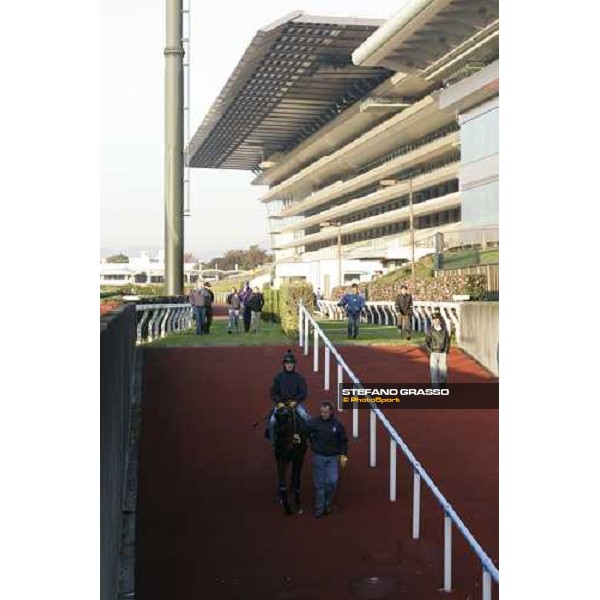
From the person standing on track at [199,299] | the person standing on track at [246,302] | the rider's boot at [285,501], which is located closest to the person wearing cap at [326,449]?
the rider's boot at [285,501]

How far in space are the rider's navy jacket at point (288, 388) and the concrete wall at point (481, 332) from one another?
22.7ft

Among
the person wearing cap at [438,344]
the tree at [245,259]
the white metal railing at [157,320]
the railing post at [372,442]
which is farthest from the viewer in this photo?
the tree at [245,259]

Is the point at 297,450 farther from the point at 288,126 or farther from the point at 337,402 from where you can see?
the point at 288,126

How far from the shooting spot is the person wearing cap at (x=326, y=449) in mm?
8141

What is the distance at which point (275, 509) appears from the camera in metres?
8.42

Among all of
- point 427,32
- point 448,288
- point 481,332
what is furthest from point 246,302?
point 427,32

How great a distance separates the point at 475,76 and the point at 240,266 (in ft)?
322

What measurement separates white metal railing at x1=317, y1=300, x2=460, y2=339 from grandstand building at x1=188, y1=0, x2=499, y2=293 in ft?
9.05

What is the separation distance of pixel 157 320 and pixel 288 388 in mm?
11252

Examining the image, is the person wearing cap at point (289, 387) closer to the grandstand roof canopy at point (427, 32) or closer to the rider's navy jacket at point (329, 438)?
the rider's navy jacket at point (329, 438)

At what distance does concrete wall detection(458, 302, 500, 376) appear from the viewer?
15414 mm
